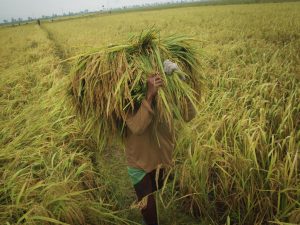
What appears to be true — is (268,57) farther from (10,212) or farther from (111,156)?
(10,212)

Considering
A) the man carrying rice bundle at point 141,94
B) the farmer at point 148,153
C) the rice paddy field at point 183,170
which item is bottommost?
the rice paddy field at point 183,170

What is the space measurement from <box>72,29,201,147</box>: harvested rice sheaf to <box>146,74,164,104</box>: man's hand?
2.4 inches

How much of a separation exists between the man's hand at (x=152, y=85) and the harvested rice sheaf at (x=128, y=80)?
0.06m

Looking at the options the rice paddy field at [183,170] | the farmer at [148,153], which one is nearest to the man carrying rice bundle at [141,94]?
the farmer at [148,153]

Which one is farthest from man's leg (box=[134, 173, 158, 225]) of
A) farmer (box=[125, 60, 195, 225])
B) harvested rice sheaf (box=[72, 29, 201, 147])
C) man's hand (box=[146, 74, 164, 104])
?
man's hand (box=[146, 74, 164, 104])

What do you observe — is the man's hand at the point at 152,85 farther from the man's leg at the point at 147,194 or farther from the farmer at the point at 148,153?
the man's leg at the point at 147,194

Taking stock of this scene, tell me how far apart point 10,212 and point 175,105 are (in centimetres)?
118

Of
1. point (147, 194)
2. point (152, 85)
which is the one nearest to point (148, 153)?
point (147, 194)

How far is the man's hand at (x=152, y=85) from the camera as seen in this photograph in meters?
1.43

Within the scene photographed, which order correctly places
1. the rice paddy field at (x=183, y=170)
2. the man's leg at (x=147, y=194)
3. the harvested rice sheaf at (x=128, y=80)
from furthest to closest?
the rice paddy field at (x=183, y=170) → the man's leg at (x=147, y=194) → the harvested rice sheaf at (x=128, y=80)

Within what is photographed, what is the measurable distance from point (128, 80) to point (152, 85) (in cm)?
19

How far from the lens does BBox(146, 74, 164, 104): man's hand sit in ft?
4.70

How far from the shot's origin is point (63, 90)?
1.81 m

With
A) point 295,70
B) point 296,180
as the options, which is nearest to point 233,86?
point 295,70
